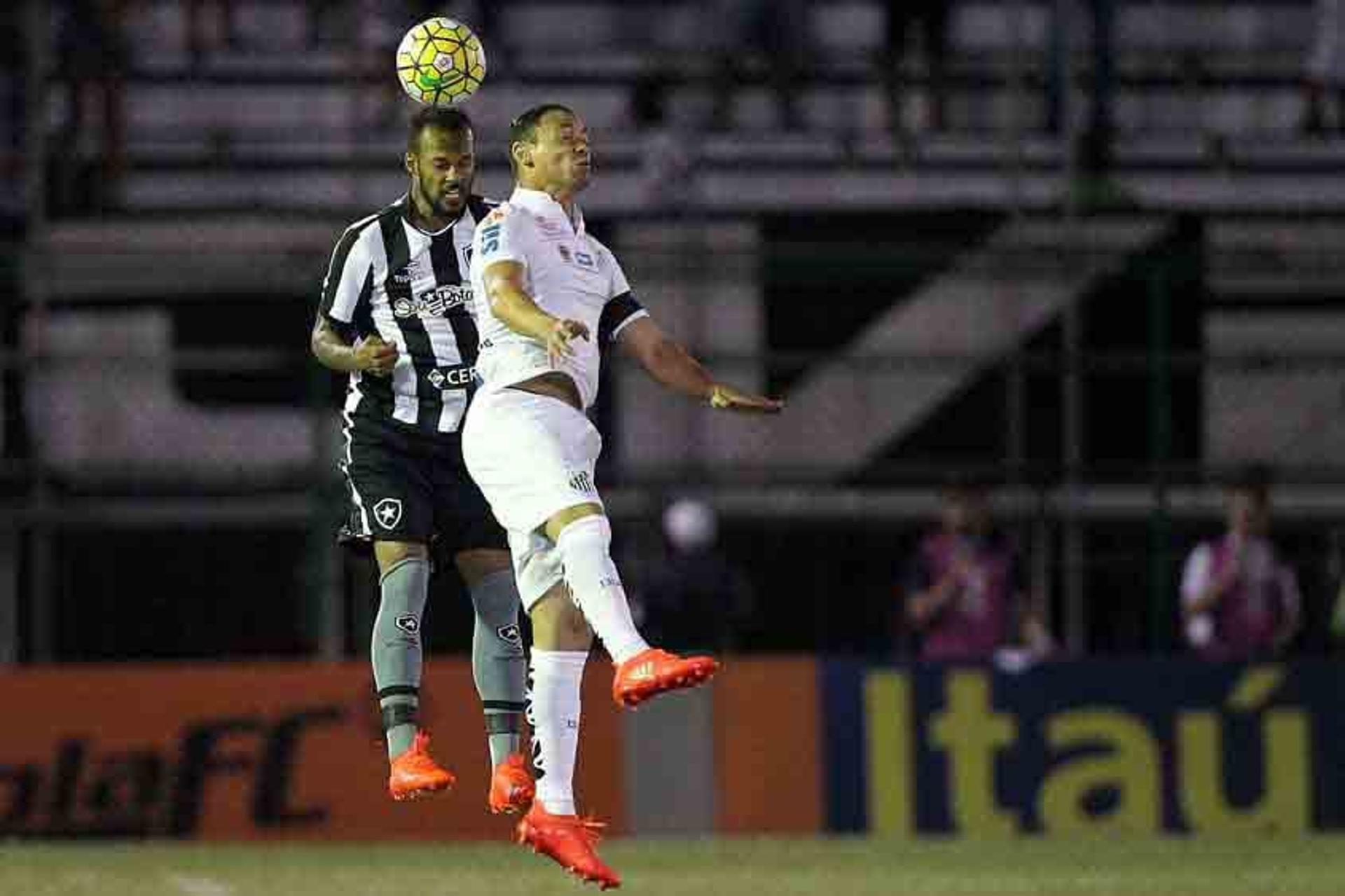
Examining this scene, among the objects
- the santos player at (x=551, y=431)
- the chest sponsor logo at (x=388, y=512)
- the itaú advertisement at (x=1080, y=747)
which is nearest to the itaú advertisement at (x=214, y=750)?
the itaú advertisement at (x=1080, y=747)

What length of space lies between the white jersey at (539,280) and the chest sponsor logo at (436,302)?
1.06 ft

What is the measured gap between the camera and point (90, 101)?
19219mm

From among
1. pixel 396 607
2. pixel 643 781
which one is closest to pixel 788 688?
pixel 643 781

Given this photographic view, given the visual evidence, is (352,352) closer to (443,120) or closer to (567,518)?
(443,120)

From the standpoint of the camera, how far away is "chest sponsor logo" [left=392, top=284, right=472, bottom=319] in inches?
404

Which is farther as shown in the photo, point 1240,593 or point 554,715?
point 1240,593

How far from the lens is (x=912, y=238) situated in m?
18.8

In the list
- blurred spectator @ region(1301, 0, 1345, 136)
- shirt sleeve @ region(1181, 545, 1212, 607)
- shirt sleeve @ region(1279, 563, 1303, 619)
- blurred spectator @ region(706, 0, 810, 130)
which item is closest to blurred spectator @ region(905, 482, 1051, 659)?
shirt sleeve @ region(1181, 545, 1212, 607)

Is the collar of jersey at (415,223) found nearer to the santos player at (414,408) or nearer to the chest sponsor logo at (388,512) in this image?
the santos player at (414,408)

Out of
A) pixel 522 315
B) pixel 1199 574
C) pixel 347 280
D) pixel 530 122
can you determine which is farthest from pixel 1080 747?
pixel 522 315

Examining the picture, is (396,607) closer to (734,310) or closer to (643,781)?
(643,781)

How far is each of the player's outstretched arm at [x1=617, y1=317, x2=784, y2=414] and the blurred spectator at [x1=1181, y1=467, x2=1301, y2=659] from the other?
7162 mm

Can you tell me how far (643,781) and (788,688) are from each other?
2.99 ft

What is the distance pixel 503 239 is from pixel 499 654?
1589mm
